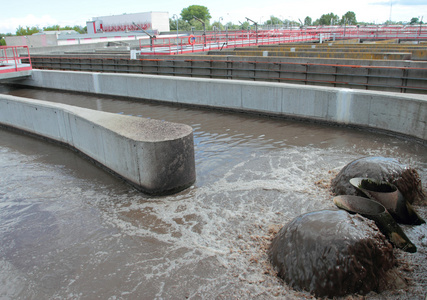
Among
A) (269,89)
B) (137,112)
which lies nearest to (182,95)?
(137,112)

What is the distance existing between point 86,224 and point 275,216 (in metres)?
3.42

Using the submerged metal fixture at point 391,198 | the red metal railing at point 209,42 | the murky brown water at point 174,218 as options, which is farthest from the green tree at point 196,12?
the submerged metal fixture at point 391,198

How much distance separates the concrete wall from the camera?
1030cm

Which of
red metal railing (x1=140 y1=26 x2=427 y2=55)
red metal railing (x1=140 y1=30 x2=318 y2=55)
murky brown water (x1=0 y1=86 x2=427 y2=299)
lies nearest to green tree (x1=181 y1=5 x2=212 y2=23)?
red metal railing (x1=140 y1=26 x2=427 y2=55)

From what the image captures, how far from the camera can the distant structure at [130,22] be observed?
3688 inches

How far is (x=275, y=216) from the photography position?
6.50 metres

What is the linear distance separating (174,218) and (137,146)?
1.68m

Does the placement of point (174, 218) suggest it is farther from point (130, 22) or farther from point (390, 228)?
point (130, 22)

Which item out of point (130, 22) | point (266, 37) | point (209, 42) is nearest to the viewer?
point (209, 42)

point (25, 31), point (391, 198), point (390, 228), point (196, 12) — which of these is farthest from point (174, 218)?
point (196, 12)

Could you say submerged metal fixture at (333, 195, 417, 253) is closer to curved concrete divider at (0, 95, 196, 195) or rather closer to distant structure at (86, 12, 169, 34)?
curved concrete divider at (0, 95, 196, 195)

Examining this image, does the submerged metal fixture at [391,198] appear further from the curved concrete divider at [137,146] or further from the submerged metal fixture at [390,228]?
the curved concrete divider at [137,146]

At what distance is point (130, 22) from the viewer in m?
97.2

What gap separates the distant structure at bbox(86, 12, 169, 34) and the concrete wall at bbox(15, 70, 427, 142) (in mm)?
78027
